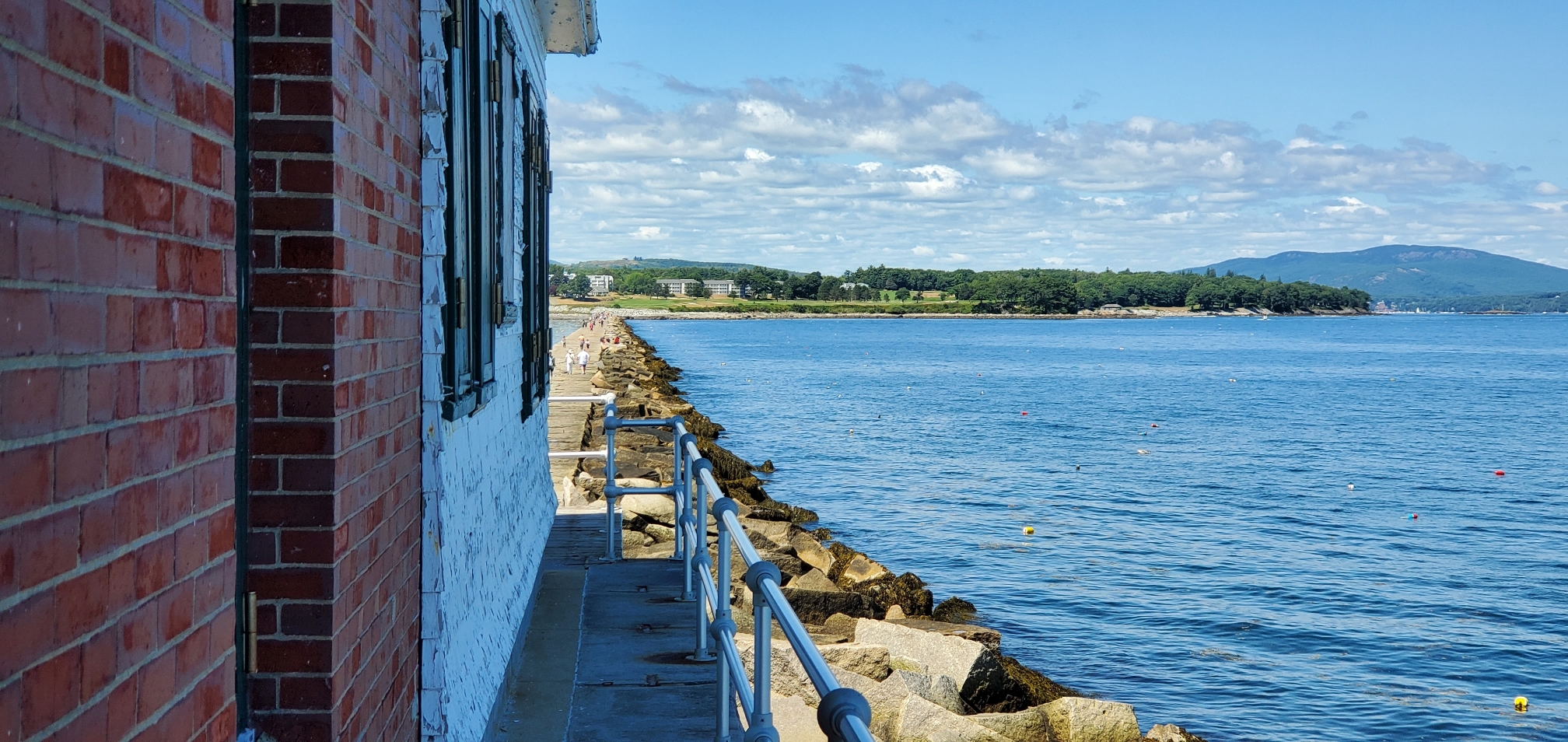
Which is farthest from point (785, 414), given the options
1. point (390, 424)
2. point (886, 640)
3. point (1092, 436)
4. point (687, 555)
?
point (390, 424)

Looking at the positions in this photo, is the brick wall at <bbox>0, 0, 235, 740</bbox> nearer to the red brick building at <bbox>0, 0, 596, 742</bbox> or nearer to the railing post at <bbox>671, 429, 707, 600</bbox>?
the red brick building at <bbox>0, 0, 596, 742</bbox>

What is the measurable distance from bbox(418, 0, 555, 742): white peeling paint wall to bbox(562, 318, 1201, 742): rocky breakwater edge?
3054 millimetres

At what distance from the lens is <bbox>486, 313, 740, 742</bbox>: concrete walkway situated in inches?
233

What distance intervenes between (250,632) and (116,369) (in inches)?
52.5

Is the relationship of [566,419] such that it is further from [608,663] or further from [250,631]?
[250,631]

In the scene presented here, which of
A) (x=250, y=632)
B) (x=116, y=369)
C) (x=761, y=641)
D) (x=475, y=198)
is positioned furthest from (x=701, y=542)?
(x=116, y=369)

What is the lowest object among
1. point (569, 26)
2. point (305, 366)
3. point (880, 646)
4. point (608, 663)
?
point (880, 646)

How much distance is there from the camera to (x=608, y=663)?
6859 mm

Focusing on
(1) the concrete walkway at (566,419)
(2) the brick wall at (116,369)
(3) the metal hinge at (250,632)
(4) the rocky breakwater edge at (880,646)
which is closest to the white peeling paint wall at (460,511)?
(3) the metal hinge at (250,632)

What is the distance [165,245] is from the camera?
6.15 feet

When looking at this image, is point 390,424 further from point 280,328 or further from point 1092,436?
point 1092,436

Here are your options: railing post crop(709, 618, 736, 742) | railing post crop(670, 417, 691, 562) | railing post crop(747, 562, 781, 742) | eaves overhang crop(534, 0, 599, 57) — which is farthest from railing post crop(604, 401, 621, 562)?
railing post crop(747, 562, 781, 742)

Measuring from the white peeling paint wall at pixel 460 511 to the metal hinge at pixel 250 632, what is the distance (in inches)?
50.4

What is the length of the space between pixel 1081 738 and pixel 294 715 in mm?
8001
